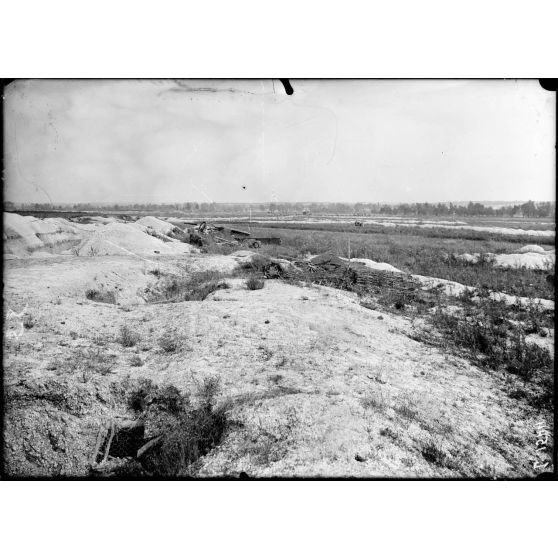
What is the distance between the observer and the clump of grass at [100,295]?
4258 mm

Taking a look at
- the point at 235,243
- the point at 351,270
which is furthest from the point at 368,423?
the point at 235,243

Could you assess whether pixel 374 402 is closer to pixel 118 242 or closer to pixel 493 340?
pixel 493 340

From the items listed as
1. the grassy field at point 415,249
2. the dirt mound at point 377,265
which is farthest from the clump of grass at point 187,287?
the dirt mound at point 377,265

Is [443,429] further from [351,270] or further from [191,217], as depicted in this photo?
[191,217]

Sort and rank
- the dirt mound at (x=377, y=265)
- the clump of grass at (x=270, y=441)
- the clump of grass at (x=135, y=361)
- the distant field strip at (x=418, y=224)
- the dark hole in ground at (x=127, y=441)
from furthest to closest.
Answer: the dirt mound at (x=377, y=265), the distant field strip at (x=418, y=224), the clump of grass at (x=135, y=361), the dark hole in ground at (x=127, y=441), the clump of grass at (x=270, y=441)

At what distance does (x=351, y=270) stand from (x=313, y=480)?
2473 mm

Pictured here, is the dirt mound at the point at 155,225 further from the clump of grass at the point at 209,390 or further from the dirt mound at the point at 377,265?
the dirt mound at the point at 377,265

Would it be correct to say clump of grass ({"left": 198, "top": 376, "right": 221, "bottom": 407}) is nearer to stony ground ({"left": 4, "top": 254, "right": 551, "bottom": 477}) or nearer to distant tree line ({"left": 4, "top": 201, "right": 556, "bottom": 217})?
stony ground ({"left": 4, "top": 254, "right": 551, "bottom": 477})

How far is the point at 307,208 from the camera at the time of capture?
397 centimetres

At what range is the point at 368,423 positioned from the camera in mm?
3225

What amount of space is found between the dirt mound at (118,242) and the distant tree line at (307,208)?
270 mm

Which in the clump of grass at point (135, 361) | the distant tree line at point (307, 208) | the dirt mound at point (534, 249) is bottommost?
the clump of grass at point (135, 361)

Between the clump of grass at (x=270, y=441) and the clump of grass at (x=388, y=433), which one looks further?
the clump of grass at (x=388, y=433)

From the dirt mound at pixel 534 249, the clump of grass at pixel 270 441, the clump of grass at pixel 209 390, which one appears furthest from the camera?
the dirt mound at pixel 534 249
